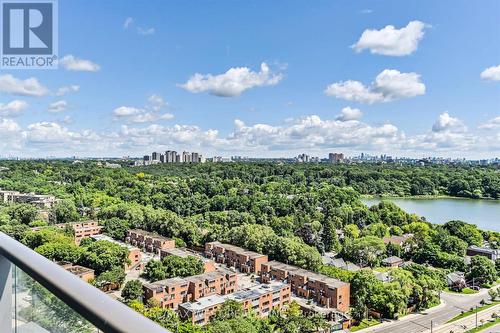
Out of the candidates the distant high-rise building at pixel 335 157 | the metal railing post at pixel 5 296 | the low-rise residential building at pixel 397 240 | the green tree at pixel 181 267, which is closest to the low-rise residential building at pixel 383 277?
the green tree at pixel 181 267

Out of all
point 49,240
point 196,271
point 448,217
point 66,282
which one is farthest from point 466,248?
point 66,282

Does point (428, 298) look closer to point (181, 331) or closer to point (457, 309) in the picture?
point (457, 309)

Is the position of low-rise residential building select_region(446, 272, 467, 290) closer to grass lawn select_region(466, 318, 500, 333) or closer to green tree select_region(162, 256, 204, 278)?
grass lawn select_region(466, 318, 500, 333)

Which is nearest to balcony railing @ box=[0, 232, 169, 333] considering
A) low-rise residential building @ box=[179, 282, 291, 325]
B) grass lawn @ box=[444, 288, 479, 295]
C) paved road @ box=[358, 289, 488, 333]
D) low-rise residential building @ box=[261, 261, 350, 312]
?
low-rise residential building @ box=[179, 282, 291, 325]

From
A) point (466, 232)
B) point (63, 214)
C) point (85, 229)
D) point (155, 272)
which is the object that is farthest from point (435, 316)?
point (63, 214)

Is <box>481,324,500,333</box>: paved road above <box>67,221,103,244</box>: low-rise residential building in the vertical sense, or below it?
below
